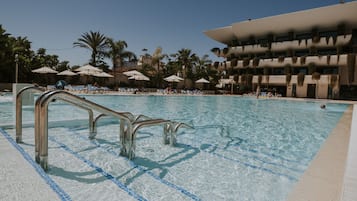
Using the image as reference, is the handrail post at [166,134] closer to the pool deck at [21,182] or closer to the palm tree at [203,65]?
the pool deck at [21,182]

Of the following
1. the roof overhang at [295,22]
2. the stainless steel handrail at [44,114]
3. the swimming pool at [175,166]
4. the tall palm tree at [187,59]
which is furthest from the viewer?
the tall palm tree at [187,59]

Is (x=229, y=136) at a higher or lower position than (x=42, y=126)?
lower

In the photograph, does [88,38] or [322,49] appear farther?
[88,38]

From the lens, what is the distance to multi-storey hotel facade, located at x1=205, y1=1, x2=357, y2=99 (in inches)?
1041

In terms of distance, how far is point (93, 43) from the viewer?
3291cm

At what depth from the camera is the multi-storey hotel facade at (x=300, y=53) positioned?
86.7ft

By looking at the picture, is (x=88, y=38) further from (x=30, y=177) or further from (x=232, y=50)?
(x=30, y=177)

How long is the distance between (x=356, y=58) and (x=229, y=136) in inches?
1042

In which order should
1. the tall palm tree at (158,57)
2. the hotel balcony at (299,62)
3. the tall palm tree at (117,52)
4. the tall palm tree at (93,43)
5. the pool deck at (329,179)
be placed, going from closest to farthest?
the pool deck at (329,179), the hotel balcony at (299,62), the tall palm tree at (93,43), the tall palm tree at (117,52), the tall palm tree at (158,57)

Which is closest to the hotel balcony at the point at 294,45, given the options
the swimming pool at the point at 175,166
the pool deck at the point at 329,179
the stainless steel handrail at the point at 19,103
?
the swimming pool at the point at 175,166

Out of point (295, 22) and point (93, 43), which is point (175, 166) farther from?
point (93, 43)

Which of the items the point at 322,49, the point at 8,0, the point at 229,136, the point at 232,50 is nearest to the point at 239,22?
the point at 232,50

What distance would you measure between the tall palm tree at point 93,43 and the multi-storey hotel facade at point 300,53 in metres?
16.0

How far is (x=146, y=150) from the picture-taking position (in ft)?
15.6
